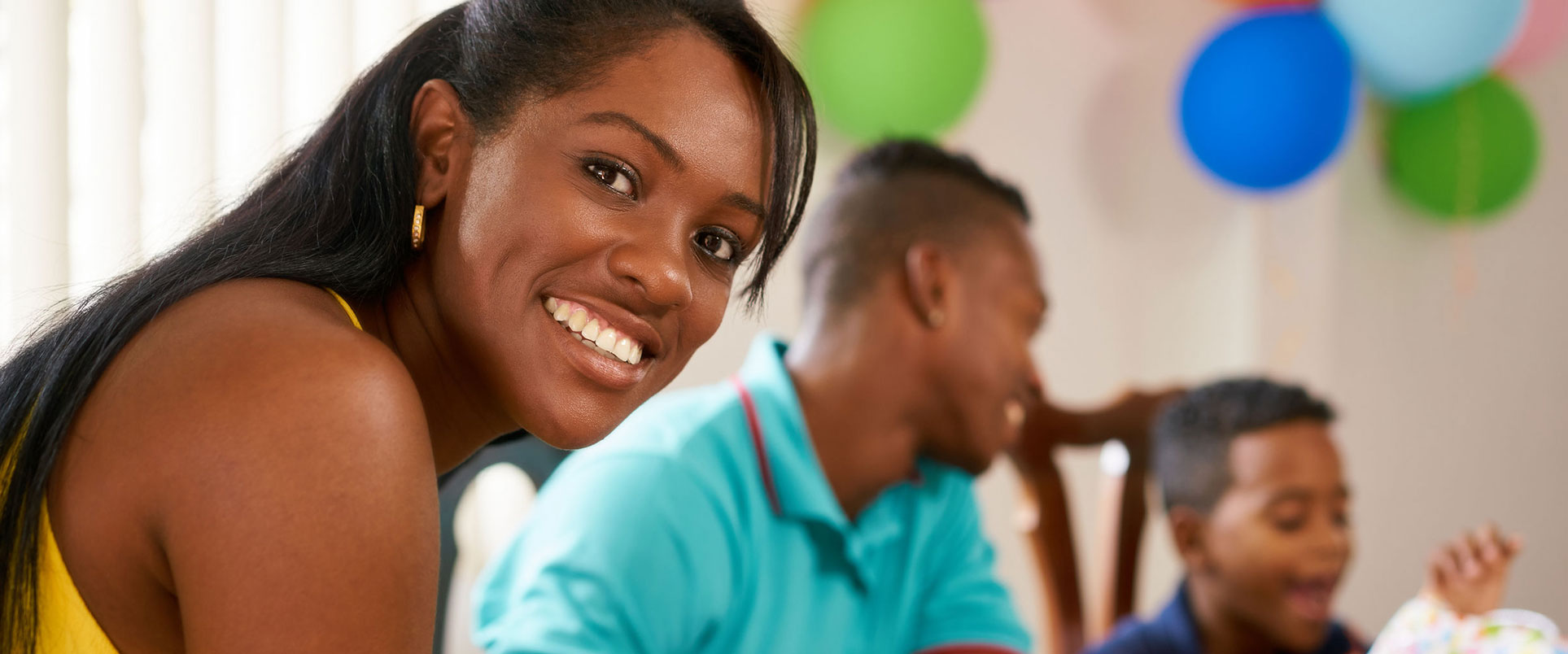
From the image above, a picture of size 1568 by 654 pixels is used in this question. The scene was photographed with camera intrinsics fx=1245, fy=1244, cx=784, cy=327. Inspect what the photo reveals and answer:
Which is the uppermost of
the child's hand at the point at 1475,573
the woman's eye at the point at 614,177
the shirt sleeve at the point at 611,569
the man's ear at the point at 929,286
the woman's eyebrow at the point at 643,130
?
the woman's eyebrow at the point at 643,130

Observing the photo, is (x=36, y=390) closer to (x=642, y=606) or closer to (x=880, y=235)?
(x=642, y=606)

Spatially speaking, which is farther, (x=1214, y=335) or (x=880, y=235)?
(x=1214, y=335)

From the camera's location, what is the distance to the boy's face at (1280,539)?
Result: 1.54 m

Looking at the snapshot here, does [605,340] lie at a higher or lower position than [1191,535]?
higher

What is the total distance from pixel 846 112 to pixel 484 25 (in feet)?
3.37

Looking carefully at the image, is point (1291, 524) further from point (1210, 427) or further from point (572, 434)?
point (572, 434)

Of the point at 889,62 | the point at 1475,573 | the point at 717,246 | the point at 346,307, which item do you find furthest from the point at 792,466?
the point at 1475,573

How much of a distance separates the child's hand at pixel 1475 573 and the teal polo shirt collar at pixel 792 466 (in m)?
0.62

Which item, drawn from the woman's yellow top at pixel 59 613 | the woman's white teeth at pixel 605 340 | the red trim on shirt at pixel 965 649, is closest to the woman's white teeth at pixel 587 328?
the woman's white teeth at pixel 605 340

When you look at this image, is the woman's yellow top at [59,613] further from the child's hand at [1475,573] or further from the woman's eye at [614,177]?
the child's hand at [1475,573]

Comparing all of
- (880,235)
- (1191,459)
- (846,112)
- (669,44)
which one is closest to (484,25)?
(669,44)

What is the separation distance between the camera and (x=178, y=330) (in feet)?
1.82

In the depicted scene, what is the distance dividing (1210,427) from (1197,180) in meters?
0.73

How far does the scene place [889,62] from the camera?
1627mm
